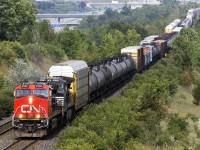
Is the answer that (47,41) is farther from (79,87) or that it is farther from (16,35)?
(79,87)

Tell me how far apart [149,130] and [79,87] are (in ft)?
17.6

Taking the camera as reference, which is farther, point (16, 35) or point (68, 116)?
point (16, 35)

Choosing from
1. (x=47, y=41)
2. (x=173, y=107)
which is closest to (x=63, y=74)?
(x=173, y=107)

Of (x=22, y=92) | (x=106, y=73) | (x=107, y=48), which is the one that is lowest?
(x=107, y=48)

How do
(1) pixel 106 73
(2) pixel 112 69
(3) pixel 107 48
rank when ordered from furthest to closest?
(3) pixel 107 48 → (2) pixel 112 69 → (1) pixel 106 73

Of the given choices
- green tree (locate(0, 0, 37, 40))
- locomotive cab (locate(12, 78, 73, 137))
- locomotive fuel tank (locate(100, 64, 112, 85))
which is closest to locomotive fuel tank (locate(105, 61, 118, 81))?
locomotive fuel tank (locate(100, 64, 112, 85))

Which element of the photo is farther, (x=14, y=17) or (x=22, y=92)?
(x=14, y=17)

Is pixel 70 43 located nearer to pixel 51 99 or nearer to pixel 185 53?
pixel 185 53

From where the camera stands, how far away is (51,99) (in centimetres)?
2720

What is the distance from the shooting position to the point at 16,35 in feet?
258

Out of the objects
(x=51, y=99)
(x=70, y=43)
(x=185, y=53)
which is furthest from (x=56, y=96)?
(x=70, y=43)

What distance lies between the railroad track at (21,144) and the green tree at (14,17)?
48.5m

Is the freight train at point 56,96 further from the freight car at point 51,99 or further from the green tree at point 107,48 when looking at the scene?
the green tree at point 107,48

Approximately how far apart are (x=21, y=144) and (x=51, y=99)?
115 inches
